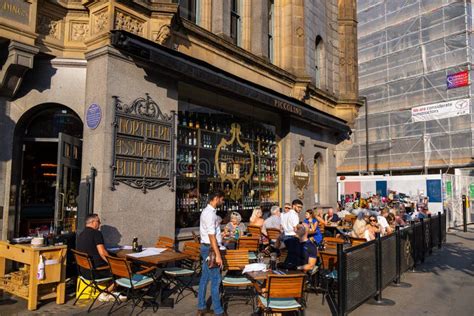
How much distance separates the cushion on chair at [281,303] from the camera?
5066 mm

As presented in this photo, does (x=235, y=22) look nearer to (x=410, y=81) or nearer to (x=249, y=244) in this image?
(x=249, y=244)

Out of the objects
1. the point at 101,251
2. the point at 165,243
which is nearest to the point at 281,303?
the point at 101,251

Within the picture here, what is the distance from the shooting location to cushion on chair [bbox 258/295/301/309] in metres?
5.07

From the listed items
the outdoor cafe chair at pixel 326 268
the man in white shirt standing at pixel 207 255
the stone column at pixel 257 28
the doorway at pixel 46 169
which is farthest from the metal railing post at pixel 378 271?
the stone column at pixel 257 28

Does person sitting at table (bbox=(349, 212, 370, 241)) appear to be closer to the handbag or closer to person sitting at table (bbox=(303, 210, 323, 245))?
person sitting at table (bbox=(303, 210, 323, 245))

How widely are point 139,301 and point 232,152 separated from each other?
6.76m

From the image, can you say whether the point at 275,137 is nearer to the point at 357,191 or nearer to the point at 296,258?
the point at 296,258

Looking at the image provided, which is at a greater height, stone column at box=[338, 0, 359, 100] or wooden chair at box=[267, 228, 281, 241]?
stone column at box=[338, 0, 359, 100]

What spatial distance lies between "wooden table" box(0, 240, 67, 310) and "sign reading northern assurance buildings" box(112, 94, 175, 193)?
1.79m

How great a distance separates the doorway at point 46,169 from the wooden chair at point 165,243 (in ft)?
6.40

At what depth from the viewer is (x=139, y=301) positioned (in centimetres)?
628

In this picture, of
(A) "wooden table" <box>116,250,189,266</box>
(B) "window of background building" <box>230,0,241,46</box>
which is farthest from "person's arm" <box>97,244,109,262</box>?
(B) "window of background building" <box>230,0,241,46</box>

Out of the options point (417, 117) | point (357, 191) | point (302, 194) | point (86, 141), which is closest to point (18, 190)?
point (86, 141)

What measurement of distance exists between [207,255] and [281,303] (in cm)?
138
